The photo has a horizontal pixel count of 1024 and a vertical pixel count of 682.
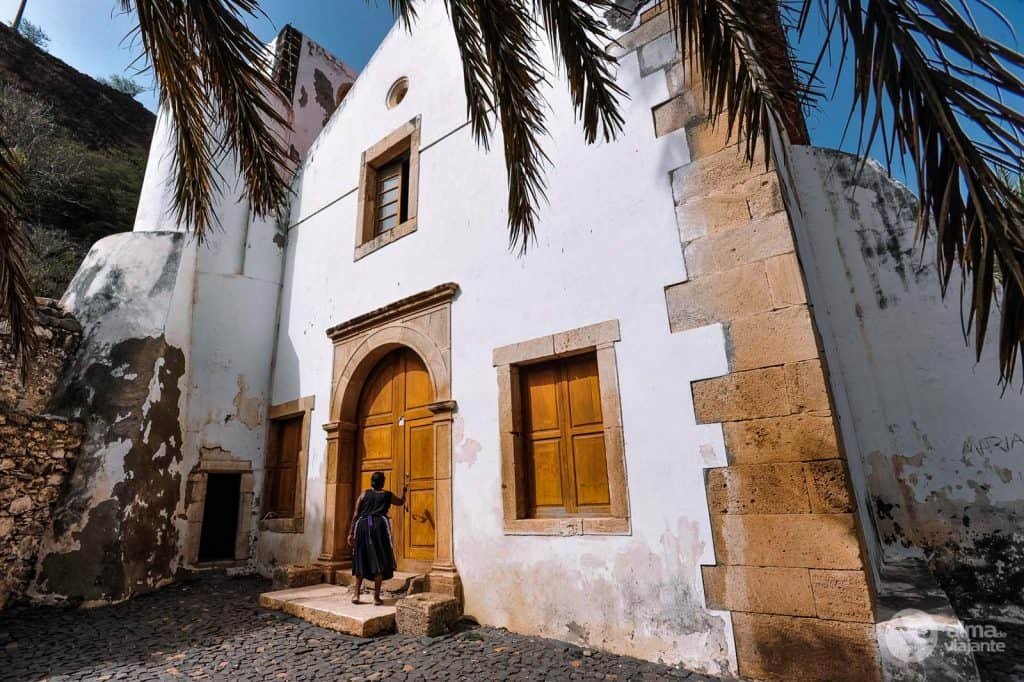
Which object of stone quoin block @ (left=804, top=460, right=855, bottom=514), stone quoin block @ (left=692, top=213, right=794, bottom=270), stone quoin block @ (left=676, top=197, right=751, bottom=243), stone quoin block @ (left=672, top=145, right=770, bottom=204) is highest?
stone quoin block @ (left=672, top=145, right=770, bottom=204)

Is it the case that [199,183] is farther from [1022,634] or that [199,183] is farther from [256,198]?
[1022,634]

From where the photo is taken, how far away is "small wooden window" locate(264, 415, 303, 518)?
21.4 feet

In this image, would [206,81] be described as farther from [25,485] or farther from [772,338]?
[25,485]

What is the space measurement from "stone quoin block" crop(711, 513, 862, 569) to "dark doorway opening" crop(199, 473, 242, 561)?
5.92 meters

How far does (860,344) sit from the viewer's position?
4.47m

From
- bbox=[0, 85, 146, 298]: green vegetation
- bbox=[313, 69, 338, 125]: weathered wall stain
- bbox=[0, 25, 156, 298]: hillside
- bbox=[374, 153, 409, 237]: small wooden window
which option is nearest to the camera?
bbox=[374, 153, 409, 237]: small wooden window

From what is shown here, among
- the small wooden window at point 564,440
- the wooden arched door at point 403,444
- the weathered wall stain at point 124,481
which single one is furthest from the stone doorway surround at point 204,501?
the small wooden window at point 564,440

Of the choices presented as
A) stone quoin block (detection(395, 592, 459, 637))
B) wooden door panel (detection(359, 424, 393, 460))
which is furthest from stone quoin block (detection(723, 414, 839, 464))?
wooden door panel (detection(359, 424, 393, 460))

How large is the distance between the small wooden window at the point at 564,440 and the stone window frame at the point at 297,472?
3.15 m

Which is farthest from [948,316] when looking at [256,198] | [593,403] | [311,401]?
[311,401]

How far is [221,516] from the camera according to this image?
6.62 metres

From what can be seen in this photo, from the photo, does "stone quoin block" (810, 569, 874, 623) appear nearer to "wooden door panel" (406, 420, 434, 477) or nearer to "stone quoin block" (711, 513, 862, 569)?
"stone quoin block" (711, 513, 862, 569)

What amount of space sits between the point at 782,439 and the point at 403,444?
3674 millimetres

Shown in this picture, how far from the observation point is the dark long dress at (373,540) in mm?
4375
